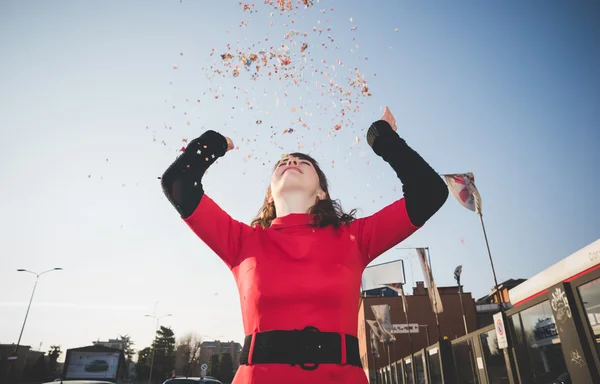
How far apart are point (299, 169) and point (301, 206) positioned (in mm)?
292

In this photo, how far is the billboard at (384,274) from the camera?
113 ft

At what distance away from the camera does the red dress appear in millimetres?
1689

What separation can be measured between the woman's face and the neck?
34mm

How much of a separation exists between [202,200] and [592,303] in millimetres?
6374

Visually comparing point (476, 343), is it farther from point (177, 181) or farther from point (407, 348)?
point (407, 348)

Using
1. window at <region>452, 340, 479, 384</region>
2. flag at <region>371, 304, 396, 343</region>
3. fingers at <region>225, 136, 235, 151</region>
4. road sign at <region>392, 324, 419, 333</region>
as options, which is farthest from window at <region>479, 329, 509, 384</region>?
road sign at <region>392, 324, 419, 333</region>

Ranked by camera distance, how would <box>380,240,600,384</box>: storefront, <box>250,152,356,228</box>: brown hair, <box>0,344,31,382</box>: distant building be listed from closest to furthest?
1. <box>250,152,356,228</box>: brown hair
2. <box>380,240,600,384</box>: storefront
3. <box>0,344,31,382</box>: distant building

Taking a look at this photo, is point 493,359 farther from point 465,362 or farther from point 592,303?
point 592,303

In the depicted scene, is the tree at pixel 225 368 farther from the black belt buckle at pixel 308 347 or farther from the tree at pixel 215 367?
the black belt buckle at pixel 308 347

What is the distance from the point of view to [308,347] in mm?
1639

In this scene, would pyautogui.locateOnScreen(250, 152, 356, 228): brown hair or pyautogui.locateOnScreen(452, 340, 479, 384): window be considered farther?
pyautogui.locateOnScreen(452, 340, 479, 384): window

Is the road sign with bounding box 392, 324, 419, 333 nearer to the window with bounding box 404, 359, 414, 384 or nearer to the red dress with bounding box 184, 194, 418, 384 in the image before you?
the window with bounding box 404, 359, 414, 384

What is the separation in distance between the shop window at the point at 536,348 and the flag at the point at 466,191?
4.64 metres

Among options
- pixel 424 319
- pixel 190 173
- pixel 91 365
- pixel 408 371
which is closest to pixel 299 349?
pixel 190 173
